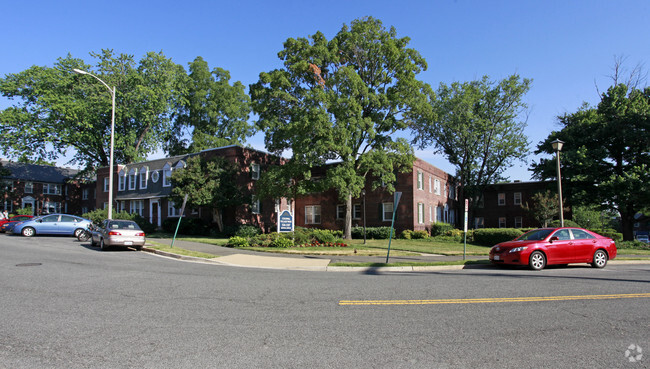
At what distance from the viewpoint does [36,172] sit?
58.9 m

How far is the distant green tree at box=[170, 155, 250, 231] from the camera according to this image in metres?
27.9

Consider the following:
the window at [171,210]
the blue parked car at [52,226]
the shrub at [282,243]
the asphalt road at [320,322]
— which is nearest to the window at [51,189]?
the window at [171,210]

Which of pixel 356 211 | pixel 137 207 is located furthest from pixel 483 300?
pixel 137 207

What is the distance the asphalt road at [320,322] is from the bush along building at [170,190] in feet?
71.2

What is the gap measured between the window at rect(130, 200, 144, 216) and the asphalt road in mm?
30020

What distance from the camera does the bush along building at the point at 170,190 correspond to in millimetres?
31906

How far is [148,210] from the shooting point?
3772 cm

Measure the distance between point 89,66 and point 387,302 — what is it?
49.0 m

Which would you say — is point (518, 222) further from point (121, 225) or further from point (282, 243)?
point (121, 225)

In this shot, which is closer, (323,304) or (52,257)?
(323,304)

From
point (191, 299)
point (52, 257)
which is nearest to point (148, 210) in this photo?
point (52, 257)

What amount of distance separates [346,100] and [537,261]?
1495 cm

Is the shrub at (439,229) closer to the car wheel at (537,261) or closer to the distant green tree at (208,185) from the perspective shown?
the distant green tree at (208,185)

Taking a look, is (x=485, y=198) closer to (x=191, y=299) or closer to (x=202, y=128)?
(x=202, y=128)
